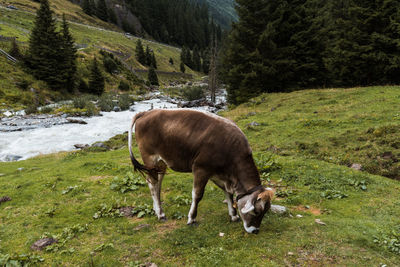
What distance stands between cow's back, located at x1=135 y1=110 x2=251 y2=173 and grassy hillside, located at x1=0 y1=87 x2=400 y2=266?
171cm

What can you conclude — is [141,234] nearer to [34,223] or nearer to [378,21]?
[34,223]

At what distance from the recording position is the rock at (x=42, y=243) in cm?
535

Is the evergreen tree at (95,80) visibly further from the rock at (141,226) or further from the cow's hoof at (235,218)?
the cow's hoof at (235,218)

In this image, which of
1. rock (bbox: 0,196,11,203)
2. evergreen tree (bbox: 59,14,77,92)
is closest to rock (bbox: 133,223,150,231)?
rock (bbox: 0,196,11,203)

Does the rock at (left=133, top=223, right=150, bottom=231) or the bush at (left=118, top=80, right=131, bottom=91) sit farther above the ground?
the rock at (left=133, top=223, right=150, bottom=231)

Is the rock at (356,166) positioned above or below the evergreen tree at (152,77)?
above

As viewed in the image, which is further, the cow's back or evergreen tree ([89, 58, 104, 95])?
evergreen tree ([89, 58, 104, 95])

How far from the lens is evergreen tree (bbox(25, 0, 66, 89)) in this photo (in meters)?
41.5

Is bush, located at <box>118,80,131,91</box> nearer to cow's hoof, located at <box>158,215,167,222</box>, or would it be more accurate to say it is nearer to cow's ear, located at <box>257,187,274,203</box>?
cow's hoof, located at <box>158,215,167,222</box>

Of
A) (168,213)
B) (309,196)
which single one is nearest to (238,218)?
(168,213)

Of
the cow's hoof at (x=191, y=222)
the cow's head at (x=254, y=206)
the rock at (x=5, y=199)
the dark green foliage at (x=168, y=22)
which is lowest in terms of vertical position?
the rock at (x=5, y=199)

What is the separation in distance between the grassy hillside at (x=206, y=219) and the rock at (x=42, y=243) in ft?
0.44

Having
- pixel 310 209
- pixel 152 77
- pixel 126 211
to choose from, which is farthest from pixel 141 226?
pixel 152 77

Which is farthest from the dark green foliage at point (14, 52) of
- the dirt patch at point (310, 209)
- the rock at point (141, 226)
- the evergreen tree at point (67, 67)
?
the dirt patch at point (310, 209)
